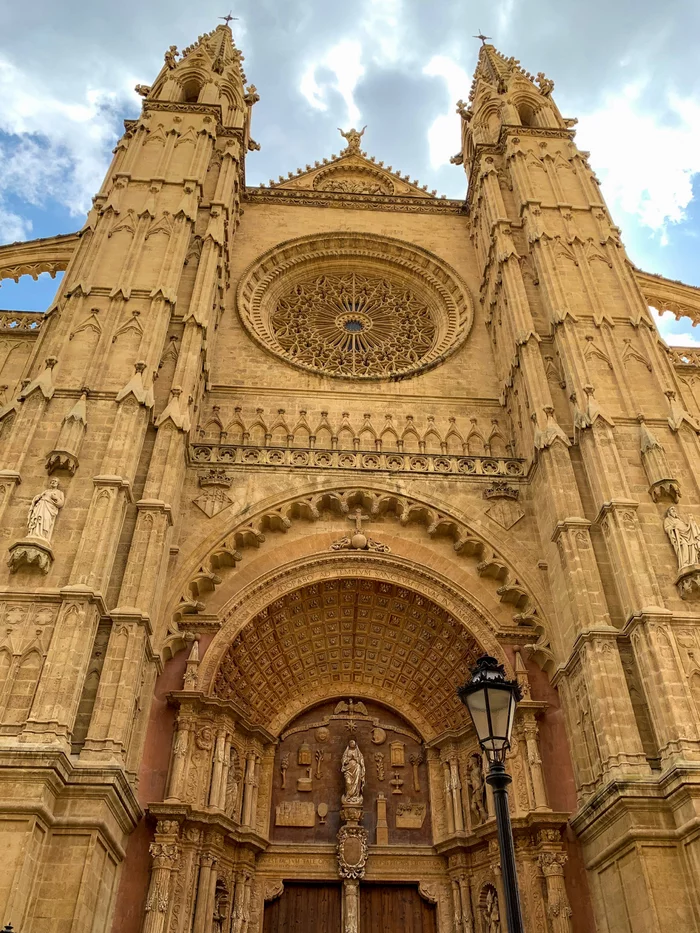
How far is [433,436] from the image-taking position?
15883 millimetres

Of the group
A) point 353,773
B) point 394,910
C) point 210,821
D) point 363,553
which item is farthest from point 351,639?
point 394,910

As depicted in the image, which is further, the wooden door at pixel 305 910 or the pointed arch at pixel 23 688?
the wooden door at pixel 305 910

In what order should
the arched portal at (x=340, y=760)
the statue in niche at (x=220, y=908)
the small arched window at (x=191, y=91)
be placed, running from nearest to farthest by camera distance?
the statue in niche at (x=220, y=908), the arched portal at (x=340, y=760), the small arched window at (x=191, y=91)

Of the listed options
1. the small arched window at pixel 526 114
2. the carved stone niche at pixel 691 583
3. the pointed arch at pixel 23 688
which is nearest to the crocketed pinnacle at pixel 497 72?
the small arched window at pixel 526 114

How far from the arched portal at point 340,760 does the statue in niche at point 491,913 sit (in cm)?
15

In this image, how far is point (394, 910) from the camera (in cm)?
1166

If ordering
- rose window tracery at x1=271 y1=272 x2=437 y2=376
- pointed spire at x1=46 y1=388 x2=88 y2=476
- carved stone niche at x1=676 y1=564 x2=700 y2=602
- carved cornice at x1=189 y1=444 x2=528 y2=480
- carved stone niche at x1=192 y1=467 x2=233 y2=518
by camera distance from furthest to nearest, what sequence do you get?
rose window tracery at x1=271 y1=272 x2=437 y2=376
carved cornice at x1=189 y1=444 x2=528 y2=480
carved stone niche at x1=192 y1=467 x2=233 y2=518
pointed spire at x1=46 y1=388 x2=88 y2=476
carved stone niche at x1=676 y1=564 x2=700 y2=602

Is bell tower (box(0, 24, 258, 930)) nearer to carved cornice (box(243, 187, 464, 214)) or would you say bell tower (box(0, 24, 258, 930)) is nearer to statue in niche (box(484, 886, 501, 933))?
carved cornice (box(243, 187, 464, 214))

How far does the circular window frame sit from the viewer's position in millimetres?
18328

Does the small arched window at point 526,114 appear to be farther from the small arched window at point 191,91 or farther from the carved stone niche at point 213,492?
the carved stone niche at point 213,492

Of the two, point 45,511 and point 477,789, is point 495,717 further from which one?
point 45,511

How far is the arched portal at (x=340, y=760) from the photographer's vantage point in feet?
35.6

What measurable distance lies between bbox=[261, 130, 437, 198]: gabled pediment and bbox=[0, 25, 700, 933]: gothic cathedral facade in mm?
4310

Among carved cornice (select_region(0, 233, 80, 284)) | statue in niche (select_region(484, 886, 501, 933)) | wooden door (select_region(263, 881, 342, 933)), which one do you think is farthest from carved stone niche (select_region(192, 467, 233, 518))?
carved cornice (select_region(0, 233, 80, 284))
